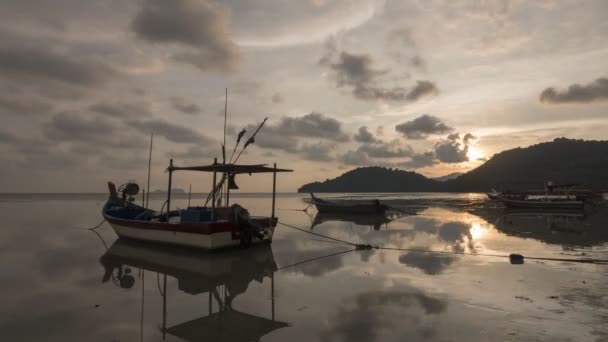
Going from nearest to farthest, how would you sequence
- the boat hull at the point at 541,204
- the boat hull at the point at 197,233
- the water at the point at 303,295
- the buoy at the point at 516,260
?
the water at the point at 303,295 → the buoy at the point at 516,260 → the boat hull at the point at 197,233 → the boat hull at the point at 541,204

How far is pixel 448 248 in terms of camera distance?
18.1 metres

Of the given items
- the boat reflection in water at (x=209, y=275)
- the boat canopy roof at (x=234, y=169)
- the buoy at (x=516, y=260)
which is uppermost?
the boat canopy roof at (x=234, y=169)

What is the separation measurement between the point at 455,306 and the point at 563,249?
12.0 m

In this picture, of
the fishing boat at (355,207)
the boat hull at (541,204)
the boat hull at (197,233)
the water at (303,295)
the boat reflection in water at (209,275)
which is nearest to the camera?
the water at (303,295)

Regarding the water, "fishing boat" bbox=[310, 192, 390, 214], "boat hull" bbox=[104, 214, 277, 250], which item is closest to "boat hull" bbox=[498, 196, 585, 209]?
"fishing boat" bbox=[310, 192, 390, 214]

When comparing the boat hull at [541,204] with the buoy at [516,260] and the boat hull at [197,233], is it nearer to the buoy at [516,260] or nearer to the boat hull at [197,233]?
the buoy at [516,260]

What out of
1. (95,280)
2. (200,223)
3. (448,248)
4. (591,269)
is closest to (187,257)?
(200,223)

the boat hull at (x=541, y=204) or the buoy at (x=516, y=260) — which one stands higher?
the boat hull at (x=541, y=204)

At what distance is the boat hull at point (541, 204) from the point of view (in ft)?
157

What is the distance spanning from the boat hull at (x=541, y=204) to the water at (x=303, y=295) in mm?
36330

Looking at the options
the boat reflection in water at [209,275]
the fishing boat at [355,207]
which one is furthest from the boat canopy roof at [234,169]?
the fishing boat at [355,207]

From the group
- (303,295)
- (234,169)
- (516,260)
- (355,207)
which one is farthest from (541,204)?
(303,295)

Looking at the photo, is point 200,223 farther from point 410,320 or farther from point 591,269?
point 591,269

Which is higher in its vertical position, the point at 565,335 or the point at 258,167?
the point at 258,167
